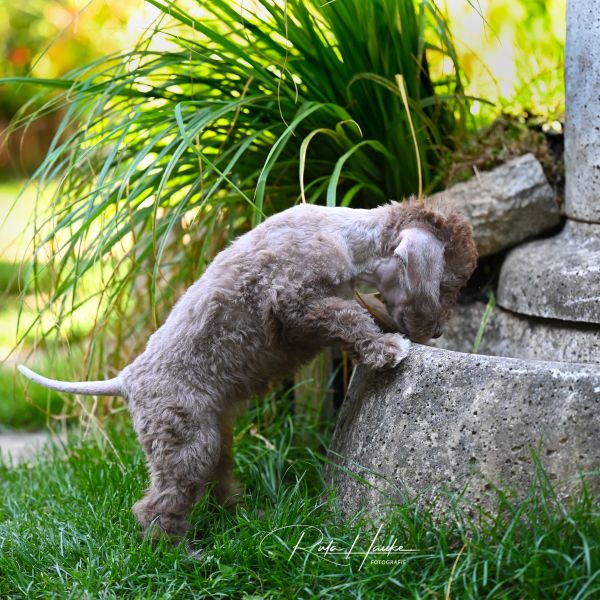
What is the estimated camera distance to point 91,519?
264 centimetres

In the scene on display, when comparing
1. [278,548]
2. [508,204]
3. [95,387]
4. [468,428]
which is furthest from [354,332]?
[508,204]

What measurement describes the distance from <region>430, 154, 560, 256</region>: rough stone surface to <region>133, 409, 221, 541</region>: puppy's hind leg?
4.56 ft

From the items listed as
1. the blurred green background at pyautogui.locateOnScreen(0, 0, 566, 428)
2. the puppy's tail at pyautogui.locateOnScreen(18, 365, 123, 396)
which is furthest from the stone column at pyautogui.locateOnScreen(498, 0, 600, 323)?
the puppy's tail at pyautogui.locateOnScreen(18, 365, 123, 396)

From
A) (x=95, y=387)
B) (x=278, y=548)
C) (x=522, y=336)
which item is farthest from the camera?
(x=522, y=336)

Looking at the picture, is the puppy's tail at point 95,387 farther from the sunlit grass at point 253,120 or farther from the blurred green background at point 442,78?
the sunlit grass at point 253,120

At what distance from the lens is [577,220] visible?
3092mm

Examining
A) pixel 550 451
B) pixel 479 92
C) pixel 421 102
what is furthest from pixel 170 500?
pixel 479 92

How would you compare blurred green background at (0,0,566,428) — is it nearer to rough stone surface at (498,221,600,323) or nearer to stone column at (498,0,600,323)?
stone column at (498,0,600,323)

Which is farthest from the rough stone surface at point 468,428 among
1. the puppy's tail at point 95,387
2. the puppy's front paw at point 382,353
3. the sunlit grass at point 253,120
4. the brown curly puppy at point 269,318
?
the sunlit grass at point 253,120

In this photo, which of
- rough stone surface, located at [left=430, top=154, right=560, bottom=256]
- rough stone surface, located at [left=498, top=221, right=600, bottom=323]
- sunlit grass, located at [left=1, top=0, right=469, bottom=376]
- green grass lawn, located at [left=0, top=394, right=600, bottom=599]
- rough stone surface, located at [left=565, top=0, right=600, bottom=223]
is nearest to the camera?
green grass lawn, located at [left=0, top=394, right=600, bottom=599]

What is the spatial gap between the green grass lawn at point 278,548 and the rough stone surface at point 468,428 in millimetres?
70

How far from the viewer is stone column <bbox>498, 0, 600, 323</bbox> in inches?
111

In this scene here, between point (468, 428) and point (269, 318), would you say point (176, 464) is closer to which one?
point (269, 318)

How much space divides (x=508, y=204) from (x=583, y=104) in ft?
1.48
